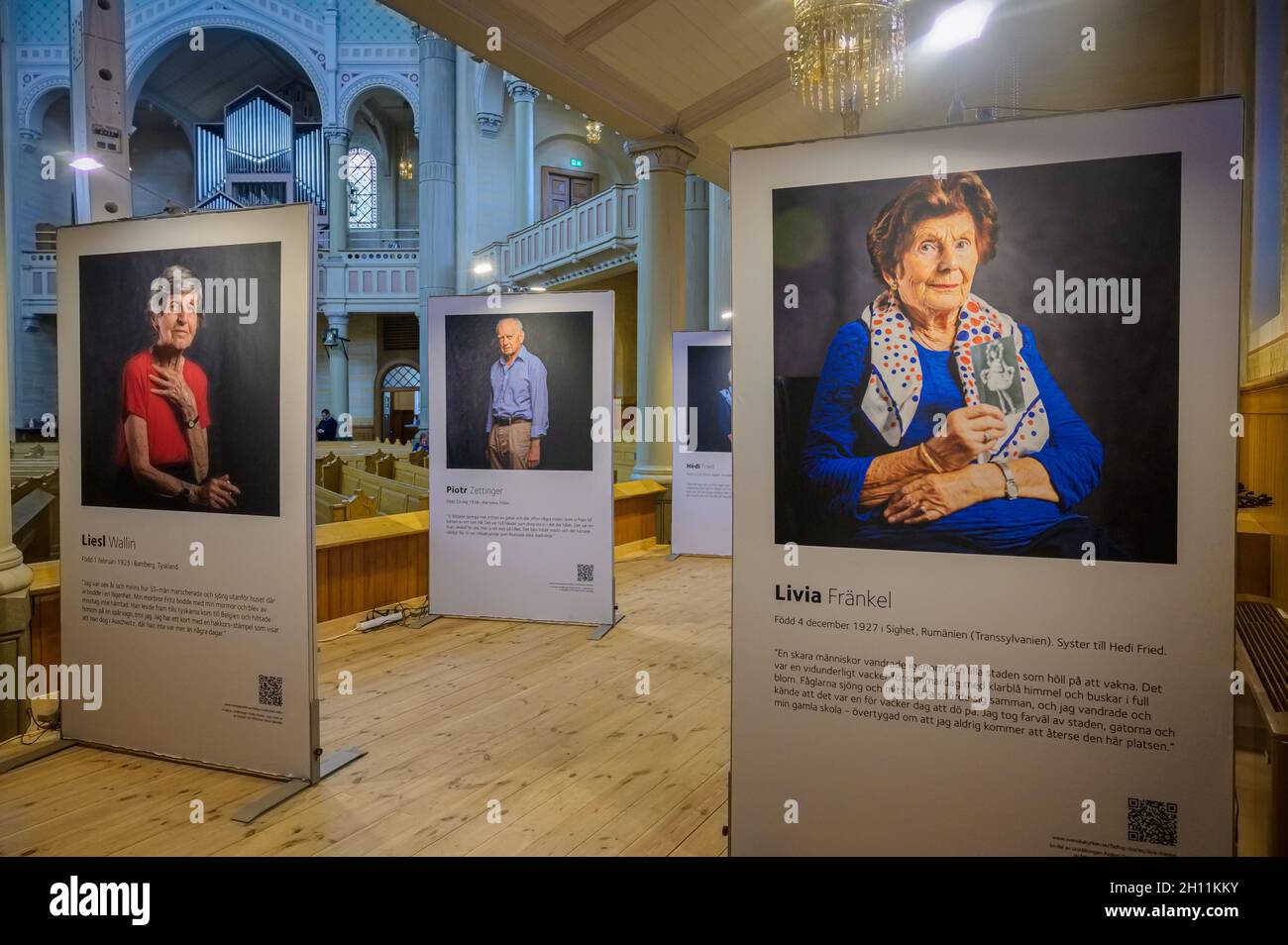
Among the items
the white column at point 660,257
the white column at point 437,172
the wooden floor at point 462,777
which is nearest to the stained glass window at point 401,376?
the white column at point 437,172

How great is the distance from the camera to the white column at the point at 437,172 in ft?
51.2

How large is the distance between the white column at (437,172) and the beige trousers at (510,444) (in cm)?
1171

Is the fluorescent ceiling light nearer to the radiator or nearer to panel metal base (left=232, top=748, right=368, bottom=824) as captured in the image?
the radiator

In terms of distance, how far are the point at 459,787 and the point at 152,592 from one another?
1.35 meters

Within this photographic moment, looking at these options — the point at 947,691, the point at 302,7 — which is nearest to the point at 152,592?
the point at 947,691

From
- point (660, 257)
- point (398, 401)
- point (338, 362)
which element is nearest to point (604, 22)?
point (660, 257)

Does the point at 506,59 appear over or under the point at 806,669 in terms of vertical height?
over

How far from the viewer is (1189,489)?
159 centimetres

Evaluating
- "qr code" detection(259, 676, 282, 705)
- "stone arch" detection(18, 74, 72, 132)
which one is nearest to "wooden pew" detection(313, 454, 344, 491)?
"qr code" detection(259, 676, 282, 705)

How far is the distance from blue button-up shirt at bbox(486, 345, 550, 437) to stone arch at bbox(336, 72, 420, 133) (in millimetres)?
16449

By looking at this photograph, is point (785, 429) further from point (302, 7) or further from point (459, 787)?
point (302, 7)

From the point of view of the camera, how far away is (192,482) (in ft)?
8.98

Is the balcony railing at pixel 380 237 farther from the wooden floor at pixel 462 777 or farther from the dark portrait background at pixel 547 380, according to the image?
the wooden floor at pixel 462 777

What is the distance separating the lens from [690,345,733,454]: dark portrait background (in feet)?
22.1
